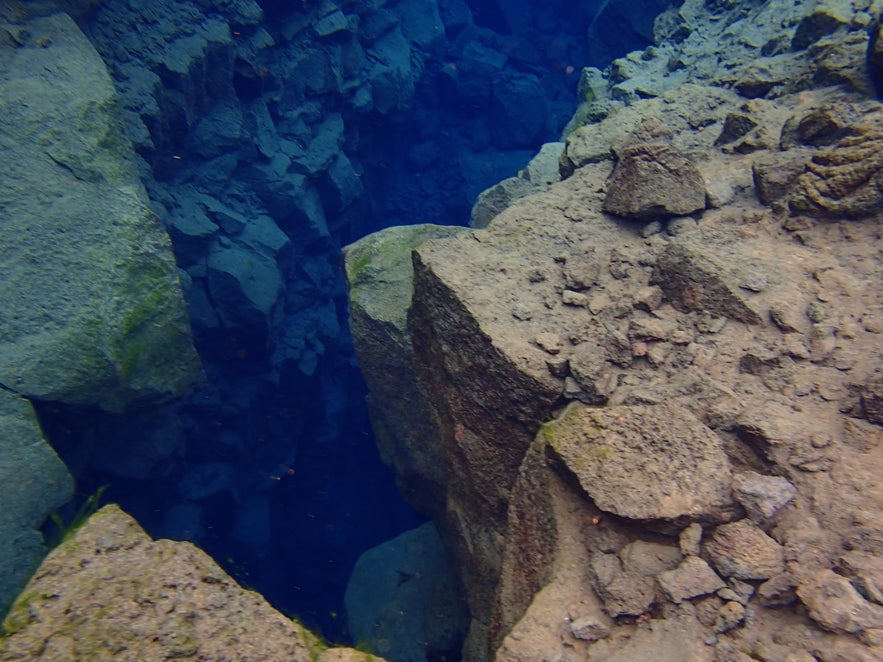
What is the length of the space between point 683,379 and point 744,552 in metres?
→ 0.74

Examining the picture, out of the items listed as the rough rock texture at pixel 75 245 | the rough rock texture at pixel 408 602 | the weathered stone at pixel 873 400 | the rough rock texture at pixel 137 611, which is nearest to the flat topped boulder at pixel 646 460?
the weathered stone at pixel 873 400

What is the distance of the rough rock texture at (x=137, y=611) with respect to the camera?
1.82 m

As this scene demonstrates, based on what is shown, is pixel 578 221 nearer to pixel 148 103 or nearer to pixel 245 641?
pixel 245 641

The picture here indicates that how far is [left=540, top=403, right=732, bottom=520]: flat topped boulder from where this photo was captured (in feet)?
6.14

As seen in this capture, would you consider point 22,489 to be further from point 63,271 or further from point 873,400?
point 873,400

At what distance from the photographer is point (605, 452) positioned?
2.05 metres

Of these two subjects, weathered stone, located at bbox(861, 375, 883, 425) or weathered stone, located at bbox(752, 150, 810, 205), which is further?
weathered stone, located at bbox(752, 150, 810, 205)

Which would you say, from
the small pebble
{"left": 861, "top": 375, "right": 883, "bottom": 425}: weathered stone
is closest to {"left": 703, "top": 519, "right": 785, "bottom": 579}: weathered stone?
{"left": 861, "top": 375, "right": 883, "bottom": 425}: weathered stone

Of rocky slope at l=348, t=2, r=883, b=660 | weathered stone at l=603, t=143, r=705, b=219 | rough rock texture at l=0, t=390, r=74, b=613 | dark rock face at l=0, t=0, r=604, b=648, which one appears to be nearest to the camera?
rocky slope at l=348, t=2, r=883, b=660

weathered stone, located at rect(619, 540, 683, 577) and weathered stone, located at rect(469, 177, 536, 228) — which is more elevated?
weathered stone, located at rect(469, 177, 536, 228)

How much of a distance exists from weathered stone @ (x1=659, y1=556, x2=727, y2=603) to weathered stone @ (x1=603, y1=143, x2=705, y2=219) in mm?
1838

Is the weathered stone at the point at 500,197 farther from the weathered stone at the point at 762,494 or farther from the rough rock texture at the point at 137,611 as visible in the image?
the rough rock texture at the point at 137,611

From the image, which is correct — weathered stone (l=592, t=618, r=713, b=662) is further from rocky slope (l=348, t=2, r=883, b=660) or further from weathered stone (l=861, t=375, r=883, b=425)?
weathered stone (l=861, t=375, r=883, b=425)

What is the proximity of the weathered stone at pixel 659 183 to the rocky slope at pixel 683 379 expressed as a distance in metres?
0.01
